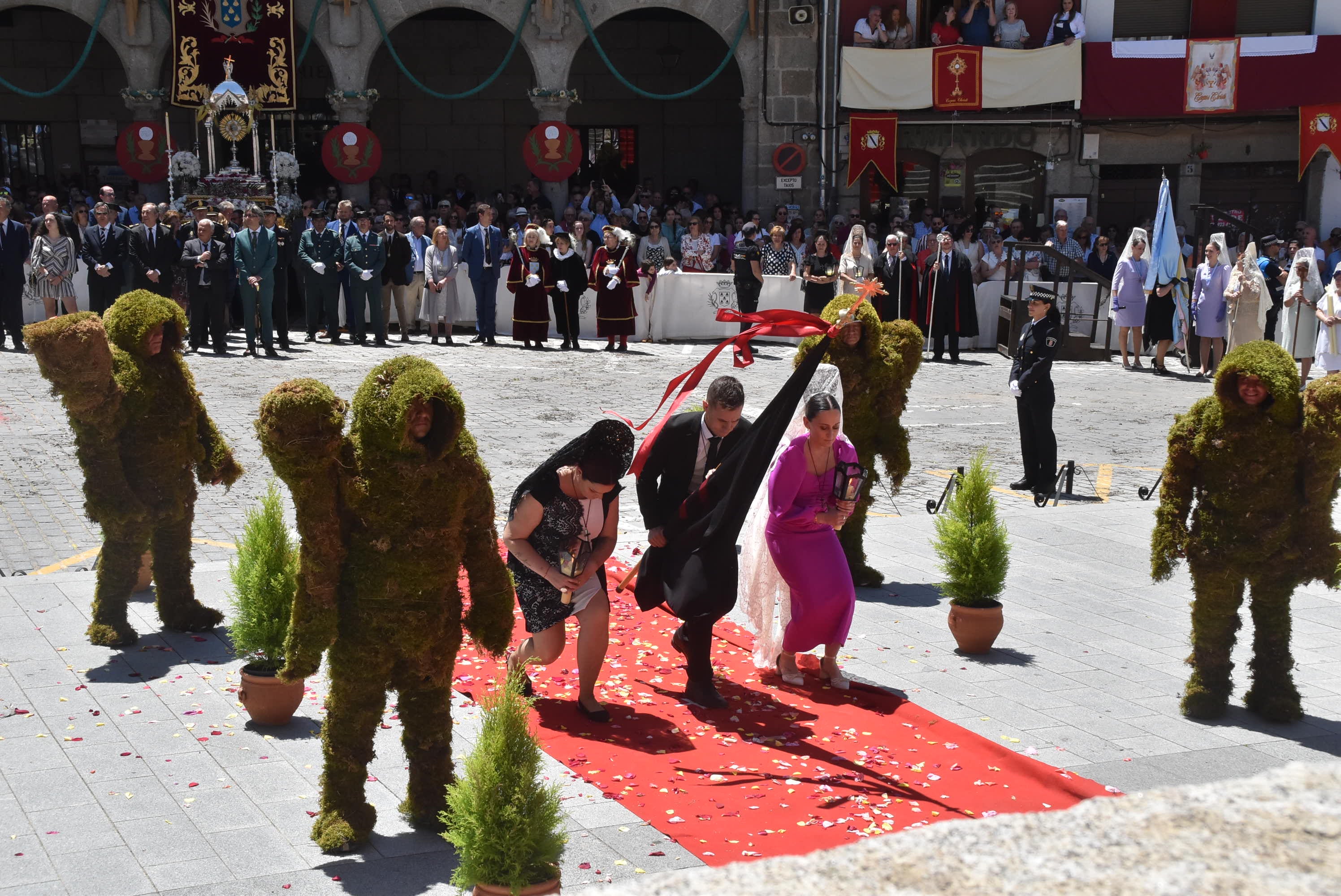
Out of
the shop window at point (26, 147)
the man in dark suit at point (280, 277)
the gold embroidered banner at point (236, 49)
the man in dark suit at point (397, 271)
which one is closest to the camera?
the man in dark suit at point (280, 277)

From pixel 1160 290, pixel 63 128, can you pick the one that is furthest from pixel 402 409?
pixel 63 128

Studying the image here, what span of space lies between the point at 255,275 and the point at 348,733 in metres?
Answer: 13.4

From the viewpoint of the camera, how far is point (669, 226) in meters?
23.1

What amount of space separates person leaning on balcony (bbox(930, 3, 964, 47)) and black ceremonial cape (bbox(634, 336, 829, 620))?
65.6ft

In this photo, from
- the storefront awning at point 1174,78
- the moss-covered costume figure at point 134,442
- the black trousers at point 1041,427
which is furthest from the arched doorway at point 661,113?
the moss-covered costume figure at point 134,442

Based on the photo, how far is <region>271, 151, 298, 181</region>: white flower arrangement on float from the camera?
22703mm

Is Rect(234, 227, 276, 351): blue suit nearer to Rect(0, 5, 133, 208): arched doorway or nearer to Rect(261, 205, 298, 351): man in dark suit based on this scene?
Rect(261, 205, 298, 351): man in dark suit

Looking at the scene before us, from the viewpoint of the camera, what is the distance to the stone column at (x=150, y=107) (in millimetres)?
24969

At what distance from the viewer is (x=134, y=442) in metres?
7.35

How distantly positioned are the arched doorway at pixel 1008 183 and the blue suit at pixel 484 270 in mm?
11064

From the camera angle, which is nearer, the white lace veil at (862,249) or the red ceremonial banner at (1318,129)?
the white lace veil at (862,249)

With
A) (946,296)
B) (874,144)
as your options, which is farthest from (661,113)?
(946,296)

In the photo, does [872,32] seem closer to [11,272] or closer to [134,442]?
[11,272]

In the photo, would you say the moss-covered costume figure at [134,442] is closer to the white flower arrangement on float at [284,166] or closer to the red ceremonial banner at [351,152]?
the white flower arrangement on float at [284,166]
